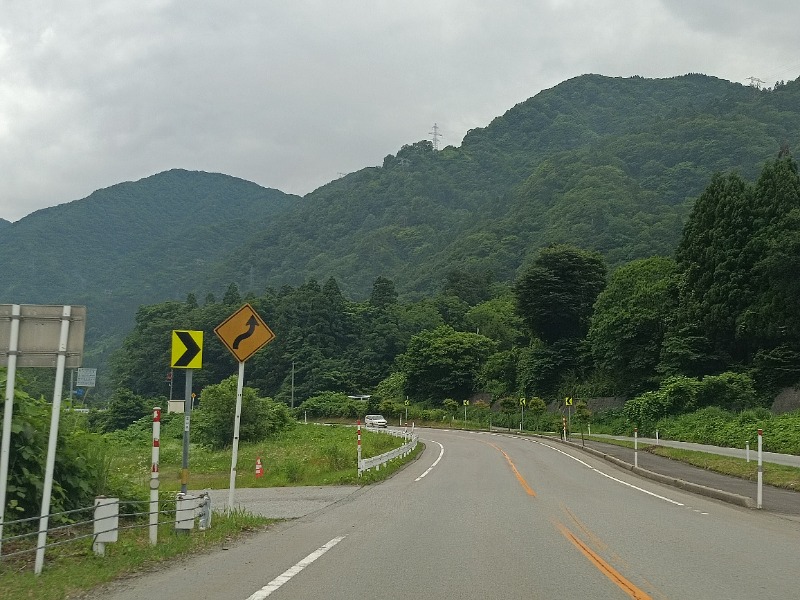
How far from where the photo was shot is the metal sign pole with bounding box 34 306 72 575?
866cm

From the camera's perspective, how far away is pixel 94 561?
30.7ft

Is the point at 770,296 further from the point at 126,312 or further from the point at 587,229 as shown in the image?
the point at 126,312

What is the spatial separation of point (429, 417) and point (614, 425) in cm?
2728

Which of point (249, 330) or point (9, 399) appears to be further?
point (249, 330)

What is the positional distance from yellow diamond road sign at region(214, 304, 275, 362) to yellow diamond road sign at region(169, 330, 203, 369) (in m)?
1.55

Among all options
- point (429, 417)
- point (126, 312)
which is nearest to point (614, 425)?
point (429, 417)

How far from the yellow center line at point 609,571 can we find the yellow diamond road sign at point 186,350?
593 cm

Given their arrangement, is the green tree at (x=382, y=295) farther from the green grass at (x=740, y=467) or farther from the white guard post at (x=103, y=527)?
the white guard post at (x=103, y=527)

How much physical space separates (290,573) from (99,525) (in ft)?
8.48

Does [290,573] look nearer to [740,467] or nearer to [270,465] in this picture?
[740,467]

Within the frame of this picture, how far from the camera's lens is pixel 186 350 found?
11953 mm

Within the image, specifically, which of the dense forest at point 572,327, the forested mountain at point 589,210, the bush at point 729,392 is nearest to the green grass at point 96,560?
the bush at point 729,392

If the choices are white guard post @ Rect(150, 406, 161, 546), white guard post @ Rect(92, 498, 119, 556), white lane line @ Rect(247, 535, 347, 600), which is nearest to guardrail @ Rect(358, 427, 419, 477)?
white lane line @ Rect(247, 535, 347, 600)

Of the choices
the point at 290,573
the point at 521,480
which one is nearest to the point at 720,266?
the point at 521,480
